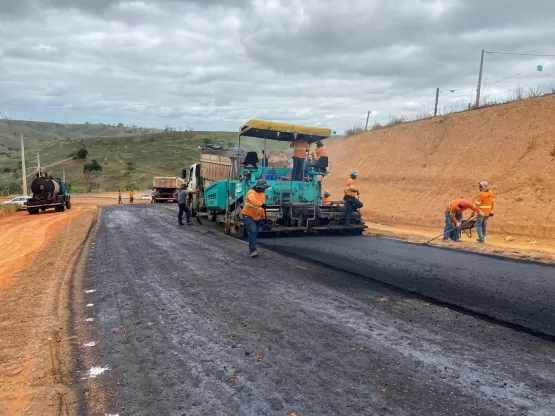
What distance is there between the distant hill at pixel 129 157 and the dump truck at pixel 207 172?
35176mm

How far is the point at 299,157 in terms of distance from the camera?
1267 centimetres

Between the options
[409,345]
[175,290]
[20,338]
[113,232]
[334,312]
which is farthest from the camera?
[113,232]

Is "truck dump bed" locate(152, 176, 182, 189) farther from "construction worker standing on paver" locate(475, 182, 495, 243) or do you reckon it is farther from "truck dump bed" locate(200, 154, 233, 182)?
"construction worker standing on paver" locate(475, 182, 495, 243)

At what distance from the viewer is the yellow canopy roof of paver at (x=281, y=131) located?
11.9 metres

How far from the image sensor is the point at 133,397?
10.9ft

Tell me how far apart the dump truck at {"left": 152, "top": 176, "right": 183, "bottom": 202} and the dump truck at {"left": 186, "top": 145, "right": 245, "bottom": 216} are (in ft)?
46.9

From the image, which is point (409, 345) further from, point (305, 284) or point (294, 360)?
point (305, 284)

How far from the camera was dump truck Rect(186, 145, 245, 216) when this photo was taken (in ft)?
46.5

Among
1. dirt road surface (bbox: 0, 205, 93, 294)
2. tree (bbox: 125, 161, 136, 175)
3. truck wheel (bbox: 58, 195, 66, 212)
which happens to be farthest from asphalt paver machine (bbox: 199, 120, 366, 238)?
tree (bbox: 125, 161, 136, 175)

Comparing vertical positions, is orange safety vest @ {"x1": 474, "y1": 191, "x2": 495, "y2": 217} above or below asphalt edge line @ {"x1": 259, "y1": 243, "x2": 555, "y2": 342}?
above

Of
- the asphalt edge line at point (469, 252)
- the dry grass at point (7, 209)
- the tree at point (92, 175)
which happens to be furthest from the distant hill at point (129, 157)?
the asphalt edge line at point (469, 252)

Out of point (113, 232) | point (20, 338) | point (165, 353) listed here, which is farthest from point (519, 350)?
point (113, 232)

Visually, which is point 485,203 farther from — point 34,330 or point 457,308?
point 34,330

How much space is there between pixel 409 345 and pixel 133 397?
2.59m
